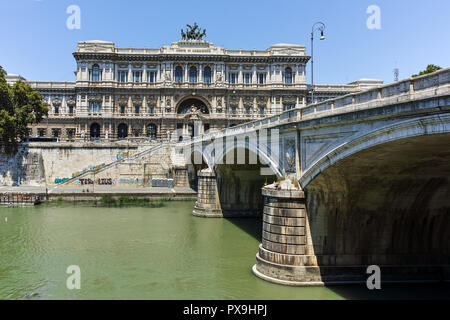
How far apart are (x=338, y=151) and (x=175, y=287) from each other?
9.39 meters

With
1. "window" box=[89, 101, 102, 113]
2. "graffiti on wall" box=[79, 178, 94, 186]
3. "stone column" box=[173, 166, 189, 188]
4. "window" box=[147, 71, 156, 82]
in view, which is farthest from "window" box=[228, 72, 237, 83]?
"graffiti on wall" box=[79, 178, 94, 186]

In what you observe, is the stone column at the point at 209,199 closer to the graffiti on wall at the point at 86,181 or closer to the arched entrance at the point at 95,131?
the graffiti on wall at the point at 86,181

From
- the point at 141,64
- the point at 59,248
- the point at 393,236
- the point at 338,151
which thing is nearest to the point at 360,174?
the point at 338,151

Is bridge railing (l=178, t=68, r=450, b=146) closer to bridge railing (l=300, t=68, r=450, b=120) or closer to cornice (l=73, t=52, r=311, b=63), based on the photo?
bridge railing (l=300, t=68, r=450, b=120)

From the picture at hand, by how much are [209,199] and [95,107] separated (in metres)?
43.0

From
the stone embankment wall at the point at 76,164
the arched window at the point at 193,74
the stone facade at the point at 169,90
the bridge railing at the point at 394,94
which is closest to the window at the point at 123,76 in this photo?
the stone facade at the point at 169,90

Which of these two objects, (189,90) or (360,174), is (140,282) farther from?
(189,90)

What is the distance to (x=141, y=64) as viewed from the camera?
70438 millimetres

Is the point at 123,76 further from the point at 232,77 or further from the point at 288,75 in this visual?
the point at 288,75

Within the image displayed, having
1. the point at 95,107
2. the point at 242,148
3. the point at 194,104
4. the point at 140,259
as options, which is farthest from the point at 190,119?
the point at 140,259

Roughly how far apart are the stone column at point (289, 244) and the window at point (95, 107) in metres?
58.6

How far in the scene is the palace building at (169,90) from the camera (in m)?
68.8

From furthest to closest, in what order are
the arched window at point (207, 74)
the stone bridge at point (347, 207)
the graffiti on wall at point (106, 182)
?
the arched window at point (207, 74), the graffiti on wall at point (106, 182), the stone bridge at point (347, 207)

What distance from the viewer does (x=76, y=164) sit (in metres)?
55.8
